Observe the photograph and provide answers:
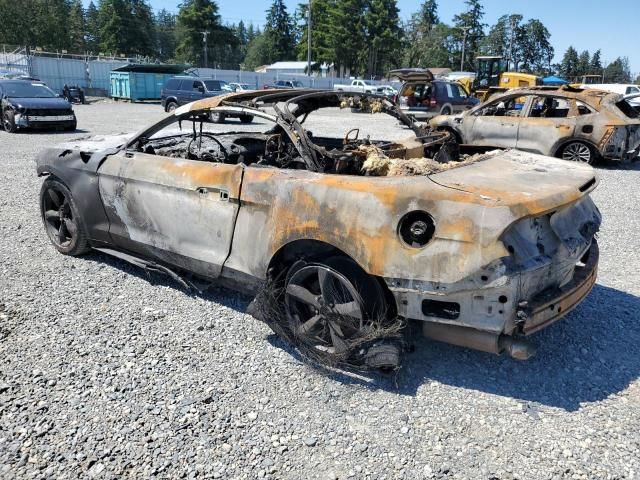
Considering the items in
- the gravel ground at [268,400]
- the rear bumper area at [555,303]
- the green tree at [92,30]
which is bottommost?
the gravel ground at [268,400]

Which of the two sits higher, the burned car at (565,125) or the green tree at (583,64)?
the green tree at (583,64)

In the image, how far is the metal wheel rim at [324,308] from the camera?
9.82ft

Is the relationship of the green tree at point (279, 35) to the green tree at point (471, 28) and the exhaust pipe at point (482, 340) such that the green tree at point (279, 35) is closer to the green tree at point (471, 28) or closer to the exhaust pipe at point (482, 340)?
the green tree at point (471, 28)

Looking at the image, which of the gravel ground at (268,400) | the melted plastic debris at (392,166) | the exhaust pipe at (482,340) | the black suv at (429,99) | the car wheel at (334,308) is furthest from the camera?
the black suv at (429,99)

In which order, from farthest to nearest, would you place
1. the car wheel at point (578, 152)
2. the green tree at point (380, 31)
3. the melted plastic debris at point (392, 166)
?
the green tree at point (380, 31), the car wheel at point (578, 152), the melted plastic debris at point (392, 166)

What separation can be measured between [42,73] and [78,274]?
1389 inches

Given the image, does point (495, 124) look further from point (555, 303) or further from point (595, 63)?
point (595, 63)

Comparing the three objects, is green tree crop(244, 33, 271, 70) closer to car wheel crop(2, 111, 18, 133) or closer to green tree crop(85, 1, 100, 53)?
green tree crop(85, 1, 100, 53)

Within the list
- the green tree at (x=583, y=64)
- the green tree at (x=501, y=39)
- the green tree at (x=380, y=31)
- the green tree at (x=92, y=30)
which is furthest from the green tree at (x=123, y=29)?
the green tree at (x=583, y=64)

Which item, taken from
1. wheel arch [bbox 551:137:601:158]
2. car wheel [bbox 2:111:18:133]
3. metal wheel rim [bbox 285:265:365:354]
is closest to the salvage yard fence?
car wheel [bbox 2:111:18:133]

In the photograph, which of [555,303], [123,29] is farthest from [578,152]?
[123,29]

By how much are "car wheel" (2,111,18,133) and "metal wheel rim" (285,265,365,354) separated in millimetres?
14693

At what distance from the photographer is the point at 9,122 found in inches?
585

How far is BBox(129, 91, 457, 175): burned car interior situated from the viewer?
3479 mm
